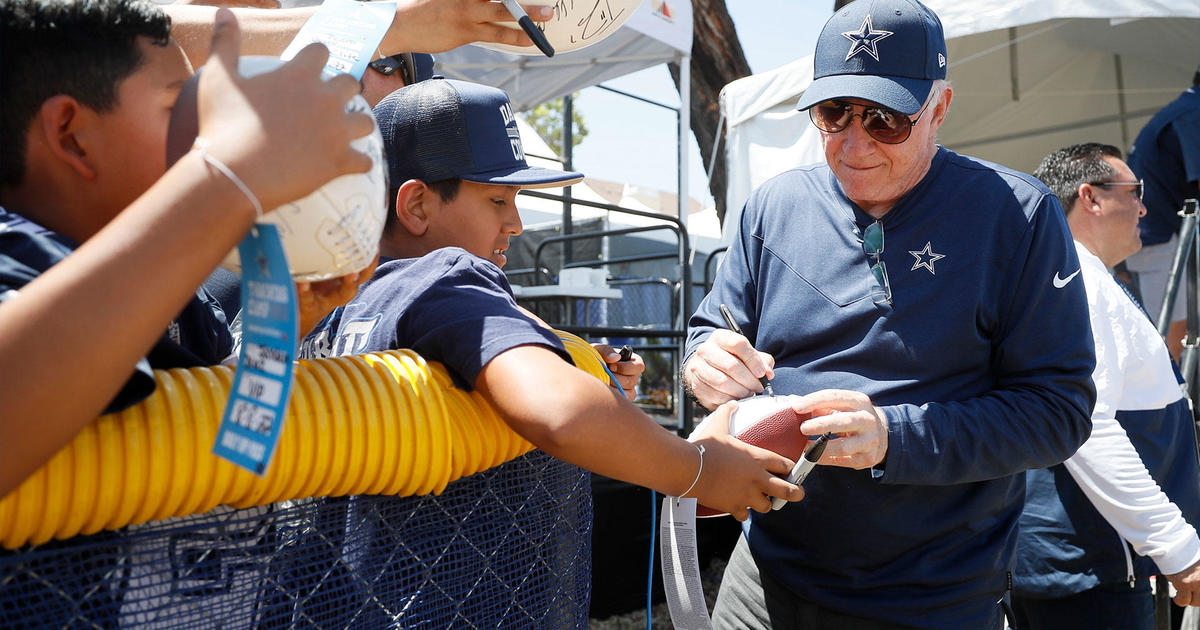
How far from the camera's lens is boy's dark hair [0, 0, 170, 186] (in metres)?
0.99

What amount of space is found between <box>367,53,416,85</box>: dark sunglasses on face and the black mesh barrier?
5.80 ft

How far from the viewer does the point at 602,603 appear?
4656mm

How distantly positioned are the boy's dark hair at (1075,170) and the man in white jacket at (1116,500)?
75 centimetres

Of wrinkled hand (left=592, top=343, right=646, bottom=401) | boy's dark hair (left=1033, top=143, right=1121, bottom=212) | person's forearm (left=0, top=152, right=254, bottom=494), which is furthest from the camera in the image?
boy's dark hair (left=1033, top=143, right=1121, bottom=212)

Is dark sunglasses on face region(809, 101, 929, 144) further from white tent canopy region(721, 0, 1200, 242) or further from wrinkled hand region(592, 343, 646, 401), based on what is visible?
white tent canopy region(721, 0, 1200, 242)

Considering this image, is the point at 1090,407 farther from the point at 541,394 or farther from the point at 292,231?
the point at 292,231

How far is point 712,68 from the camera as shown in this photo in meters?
9.62

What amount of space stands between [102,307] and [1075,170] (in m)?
3.78

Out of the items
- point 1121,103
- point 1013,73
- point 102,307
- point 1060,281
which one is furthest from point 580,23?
point 1121,103

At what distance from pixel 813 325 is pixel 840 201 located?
0.33m

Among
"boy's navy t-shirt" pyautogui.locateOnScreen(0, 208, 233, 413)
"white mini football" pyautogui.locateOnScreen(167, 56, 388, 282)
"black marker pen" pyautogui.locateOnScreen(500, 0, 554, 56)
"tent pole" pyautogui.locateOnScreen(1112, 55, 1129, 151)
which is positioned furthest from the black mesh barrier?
"tent pole" pyautogui.locateOnScreen(1112, 55, 1129, 151)

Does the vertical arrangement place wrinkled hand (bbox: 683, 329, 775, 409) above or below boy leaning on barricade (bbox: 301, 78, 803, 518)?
below

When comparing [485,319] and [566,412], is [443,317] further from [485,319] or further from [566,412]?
[566,412]
